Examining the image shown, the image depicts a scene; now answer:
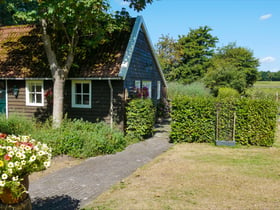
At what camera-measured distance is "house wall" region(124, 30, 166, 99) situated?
12161 millimetres

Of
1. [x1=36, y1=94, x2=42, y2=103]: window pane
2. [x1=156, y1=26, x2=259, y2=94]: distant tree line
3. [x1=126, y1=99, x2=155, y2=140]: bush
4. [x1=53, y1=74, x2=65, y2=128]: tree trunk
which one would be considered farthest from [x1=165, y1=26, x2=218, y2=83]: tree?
[x1=53, y1=74, x2=65, y2=128]: tree trunk

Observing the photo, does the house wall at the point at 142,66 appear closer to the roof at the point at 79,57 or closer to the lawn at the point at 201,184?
the roof at the point at 79,57

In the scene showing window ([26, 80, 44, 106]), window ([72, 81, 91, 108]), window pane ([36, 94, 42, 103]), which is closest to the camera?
window ([72, 81, 91, 108])

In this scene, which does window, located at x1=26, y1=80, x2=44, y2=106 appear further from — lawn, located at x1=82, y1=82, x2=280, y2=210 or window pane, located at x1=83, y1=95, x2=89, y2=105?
lawn, located at x1=82, y1=82, x2=280, y2=210

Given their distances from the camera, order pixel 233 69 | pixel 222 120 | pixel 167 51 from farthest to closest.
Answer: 1. pixel 167 51
2. pixel 233 69
3. pixel 222 120

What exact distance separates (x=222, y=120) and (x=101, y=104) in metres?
5.15

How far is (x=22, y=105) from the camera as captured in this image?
12.7m

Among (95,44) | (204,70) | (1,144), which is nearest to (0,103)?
(95,44)

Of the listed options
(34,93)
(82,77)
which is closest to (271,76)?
(82,77)

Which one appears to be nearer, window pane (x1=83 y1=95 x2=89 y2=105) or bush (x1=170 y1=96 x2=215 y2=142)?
bush (x1=170 y1=96 x2=215 y2=142)

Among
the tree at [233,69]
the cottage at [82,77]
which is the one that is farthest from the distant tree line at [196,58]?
the cottage at [82,77]

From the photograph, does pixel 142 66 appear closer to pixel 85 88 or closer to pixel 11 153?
pixel 85 88

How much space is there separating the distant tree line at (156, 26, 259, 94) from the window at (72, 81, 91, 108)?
24.6 meters

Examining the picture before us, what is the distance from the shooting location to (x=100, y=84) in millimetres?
11367
